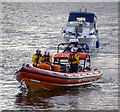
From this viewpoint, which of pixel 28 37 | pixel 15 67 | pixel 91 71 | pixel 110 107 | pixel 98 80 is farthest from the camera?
pixel 28 37

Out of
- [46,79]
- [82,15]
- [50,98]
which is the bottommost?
[50,98]

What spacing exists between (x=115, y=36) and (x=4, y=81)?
22.0 m

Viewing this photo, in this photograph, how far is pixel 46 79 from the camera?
18.1 meters

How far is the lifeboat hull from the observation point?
1778cm

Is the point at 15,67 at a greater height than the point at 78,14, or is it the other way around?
the point at 78,14

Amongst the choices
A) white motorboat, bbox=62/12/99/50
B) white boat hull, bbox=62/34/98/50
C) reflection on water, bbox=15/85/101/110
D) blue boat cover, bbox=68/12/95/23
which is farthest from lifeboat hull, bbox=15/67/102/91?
blue boat cover, bbox=68/12/95/23

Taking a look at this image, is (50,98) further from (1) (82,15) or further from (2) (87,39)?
(1) (82,15)

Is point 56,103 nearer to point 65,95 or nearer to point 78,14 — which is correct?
point 65,95

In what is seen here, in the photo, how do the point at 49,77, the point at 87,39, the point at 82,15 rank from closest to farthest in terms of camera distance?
1. the point at 49,77
2. the point at 87,39
3. the point at 82,15

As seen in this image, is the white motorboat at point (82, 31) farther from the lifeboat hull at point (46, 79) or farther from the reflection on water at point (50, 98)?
the lifeboat hull at point (46, 79)

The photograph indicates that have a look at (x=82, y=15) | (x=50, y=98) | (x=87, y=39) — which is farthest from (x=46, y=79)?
(x=82, y=15)

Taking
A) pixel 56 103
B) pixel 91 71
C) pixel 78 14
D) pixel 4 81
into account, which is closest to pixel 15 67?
pixel 4 81

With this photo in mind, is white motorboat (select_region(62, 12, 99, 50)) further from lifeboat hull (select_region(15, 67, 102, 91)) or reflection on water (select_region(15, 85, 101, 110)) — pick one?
lifeboat hull (select_region(15, 67, 102, 91))

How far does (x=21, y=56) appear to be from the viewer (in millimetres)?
27812
